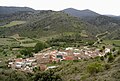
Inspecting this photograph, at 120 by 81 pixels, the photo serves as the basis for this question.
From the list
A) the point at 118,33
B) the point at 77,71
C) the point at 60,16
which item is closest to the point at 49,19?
the point at 60,16

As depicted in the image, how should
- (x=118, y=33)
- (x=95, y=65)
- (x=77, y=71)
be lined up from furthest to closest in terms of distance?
1. (x=118, y=33)
2. (x=77, y=71)
3. (x=95, y=65)

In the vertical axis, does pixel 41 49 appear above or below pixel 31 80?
below

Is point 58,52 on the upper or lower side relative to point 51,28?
upper

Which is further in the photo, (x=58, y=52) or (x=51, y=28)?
(x=51, y=28)

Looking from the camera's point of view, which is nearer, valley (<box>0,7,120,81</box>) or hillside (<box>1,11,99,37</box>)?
valley (<box>0,7,120,81</box>)

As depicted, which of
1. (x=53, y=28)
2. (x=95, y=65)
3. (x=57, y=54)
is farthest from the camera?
(x=53, y=28)

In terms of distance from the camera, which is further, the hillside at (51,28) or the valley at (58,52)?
the hillside at (51,28)

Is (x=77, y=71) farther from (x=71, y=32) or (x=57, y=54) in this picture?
(x=71, y=32)

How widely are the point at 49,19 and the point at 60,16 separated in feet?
18.5

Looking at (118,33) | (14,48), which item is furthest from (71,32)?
(14,48)

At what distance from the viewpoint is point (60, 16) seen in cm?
13538

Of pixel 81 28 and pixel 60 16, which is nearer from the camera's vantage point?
pixel 81 28

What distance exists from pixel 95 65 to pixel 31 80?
676 cm

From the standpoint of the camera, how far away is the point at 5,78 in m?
30.8
